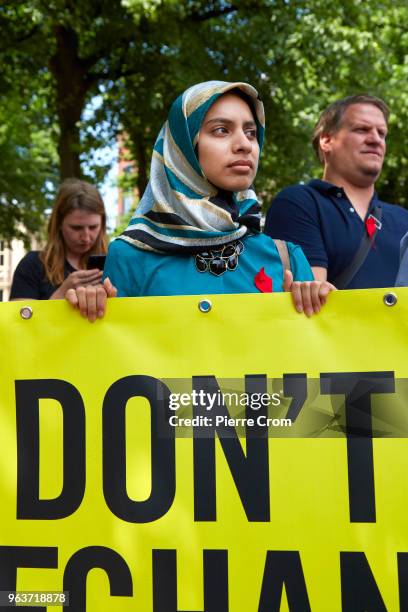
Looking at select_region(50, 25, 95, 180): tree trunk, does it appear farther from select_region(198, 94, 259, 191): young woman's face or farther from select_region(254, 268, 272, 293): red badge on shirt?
select_region(254, 268, 272, 293): red badge on shirt

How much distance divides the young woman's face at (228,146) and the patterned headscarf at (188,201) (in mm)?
25

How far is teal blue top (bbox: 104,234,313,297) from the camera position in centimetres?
258

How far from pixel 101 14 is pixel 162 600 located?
34.6 ft

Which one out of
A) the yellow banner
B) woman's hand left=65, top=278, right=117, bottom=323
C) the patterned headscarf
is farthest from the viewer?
the patterned headscarf

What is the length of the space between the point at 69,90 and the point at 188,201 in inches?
427

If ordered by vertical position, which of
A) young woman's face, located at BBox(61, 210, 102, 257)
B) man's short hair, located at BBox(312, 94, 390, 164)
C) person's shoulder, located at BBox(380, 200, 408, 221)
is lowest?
person's shoulder, located at BBox(380, 200, 408, 221)

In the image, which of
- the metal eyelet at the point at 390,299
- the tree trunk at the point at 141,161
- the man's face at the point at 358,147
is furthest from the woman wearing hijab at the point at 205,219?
the tree trunk at the point at 141,161

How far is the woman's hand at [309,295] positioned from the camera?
232 centimetres

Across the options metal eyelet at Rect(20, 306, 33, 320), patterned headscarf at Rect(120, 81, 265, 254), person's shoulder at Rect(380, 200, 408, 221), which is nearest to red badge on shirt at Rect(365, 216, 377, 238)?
person's shoulder at Rect(380, 200, 408, 221)

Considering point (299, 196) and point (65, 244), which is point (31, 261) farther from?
point (299, 196)

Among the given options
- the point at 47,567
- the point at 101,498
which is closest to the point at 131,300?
the point at 101,498

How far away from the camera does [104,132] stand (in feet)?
47.7

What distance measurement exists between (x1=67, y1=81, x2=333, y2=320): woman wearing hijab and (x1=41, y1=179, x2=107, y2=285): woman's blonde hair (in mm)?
1738

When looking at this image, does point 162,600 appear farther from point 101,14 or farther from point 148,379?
point 101,14
